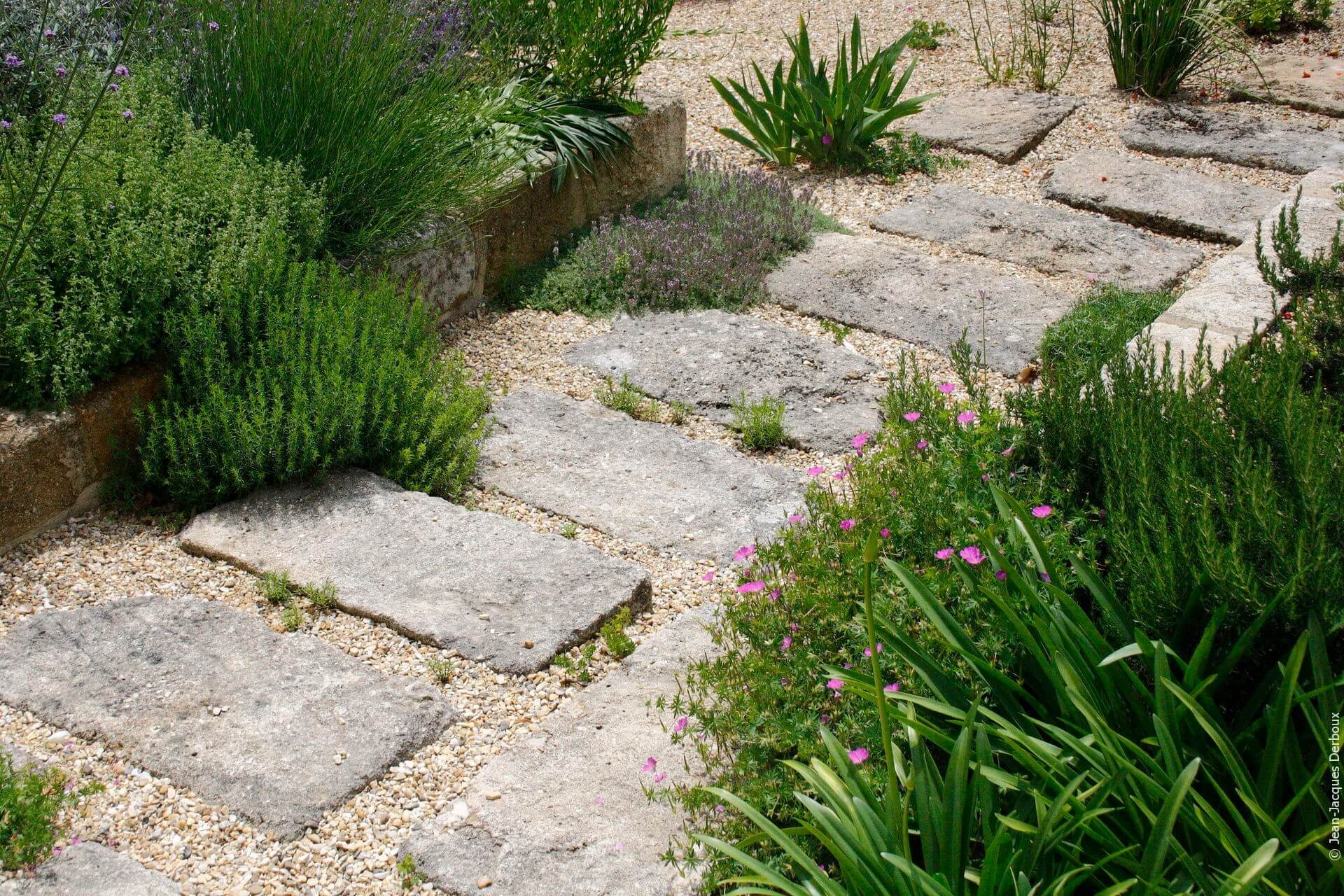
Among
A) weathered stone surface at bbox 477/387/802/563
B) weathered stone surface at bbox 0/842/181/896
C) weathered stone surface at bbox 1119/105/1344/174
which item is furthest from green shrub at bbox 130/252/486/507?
weathered stone surface at bbox 1119/105/1344/174

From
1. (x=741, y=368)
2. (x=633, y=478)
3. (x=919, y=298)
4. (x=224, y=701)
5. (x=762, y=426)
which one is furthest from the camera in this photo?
(x=919, y=298)

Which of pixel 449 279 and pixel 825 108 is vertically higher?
pixel 825 108

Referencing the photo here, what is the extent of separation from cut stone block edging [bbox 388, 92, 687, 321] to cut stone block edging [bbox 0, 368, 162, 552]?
1190 millimetres

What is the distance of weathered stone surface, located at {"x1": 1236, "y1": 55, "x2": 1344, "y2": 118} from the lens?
6.63 meters

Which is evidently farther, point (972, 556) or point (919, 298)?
point (919, 298)

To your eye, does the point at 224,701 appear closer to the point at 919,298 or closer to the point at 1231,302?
the point at 919,298

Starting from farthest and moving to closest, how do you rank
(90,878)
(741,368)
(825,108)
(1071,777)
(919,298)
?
1. (825,108)
2. (919,298)
3. (741,368)
4. (90,878)
5. (1071,777)

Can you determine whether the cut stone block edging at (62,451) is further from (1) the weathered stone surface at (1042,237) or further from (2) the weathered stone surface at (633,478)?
(1) the weathered stone surface at (1042,237)

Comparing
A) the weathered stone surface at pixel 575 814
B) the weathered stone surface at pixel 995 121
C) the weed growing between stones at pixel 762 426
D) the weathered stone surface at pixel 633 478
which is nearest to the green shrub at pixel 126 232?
the weathered stone surface at pixel 633 478

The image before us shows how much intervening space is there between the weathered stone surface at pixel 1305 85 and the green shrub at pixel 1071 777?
557 cm

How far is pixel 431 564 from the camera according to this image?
313cm

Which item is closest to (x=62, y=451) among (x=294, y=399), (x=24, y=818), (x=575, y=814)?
(x=294, y=399)

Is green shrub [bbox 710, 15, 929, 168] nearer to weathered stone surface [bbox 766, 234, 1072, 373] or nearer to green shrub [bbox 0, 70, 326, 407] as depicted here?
weathered stone surface [bbox 766, 234, 1072, 373]

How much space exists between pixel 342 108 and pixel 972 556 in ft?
9.08
